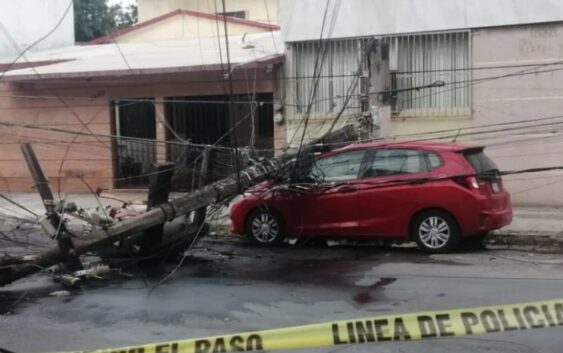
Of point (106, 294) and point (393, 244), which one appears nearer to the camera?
point (106, 294)

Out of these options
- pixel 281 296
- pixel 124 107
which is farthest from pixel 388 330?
pixel 124 107

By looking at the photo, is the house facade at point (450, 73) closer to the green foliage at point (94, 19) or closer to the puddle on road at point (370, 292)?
the puddle on road at point (370, 292)

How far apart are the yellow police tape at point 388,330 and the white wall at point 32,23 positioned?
20.2 m

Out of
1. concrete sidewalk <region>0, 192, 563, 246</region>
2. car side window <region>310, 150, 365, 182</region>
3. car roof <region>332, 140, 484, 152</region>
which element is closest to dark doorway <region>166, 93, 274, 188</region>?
concrete sidewalk <region>0, 192, 563, 246</region>

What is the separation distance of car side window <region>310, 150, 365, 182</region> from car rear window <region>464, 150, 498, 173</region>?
5.13 feet

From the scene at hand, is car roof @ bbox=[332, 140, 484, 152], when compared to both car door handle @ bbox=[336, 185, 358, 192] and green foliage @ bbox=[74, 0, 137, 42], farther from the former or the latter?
green foliage @ bbox=[74, 0, 137, 42]

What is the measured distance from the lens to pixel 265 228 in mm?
11906

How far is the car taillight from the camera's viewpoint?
10.5 meters

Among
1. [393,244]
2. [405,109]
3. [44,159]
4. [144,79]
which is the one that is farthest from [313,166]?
[44,159]

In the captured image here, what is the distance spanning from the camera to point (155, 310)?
7.76m

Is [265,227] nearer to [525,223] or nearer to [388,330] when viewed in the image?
[525,223]

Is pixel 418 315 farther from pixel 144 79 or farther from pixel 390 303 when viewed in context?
pixel 144 79

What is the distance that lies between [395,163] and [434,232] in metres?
1.16

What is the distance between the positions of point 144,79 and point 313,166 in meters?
8.72
